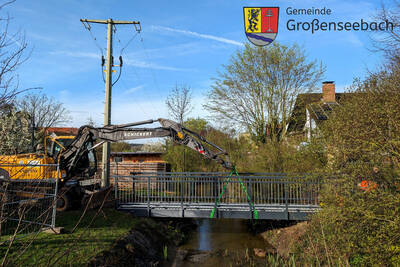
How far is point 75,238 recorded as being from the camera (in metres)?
7.04

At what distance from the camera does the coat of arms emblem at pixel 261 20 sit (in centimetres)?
1241

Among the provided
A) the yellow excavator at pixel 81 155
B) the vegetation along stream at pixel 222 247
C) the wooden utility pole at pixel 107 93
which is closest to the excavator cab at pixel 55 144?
the yellow excavator at pixel 81 155

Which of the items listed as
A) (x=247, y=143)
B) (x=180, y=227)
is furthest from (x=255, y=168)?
(x=180, y=227)

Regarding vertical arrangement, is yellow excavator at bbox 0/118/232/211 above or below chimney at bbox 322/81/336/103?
below

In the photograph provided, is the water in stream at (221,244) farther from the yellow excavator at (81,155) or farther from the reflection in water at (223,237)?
the yellow excavator at (81,155)

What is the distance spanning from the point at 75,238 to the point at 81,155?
5483 millimetres

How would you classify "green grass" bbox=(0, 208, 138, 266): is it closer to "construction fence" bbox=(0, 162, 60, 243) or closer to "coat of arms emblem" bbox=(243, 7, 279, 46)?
"construction fence" bbox=(0, 162, 60, 243)

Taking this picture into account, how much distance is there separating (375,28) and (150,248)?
10.0 meters

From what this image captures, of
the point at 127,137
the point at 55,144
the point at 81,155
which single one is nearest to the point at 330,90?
the point at 127,137

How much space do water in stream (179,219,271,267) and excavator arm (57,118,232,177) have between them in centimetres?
322

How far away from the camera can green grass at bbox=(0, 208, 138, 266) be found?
20.1 ft

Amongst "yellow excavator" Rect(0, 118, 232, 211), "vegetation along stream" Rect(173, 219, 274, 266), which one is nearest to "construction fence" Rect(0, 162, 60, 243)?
"yellow excavator" Rect(0, 118, 232, 211)

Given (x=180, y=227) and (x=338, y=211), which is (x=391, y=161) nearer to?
(x=338, y=211)

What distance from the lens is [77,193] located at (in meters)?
11.8
